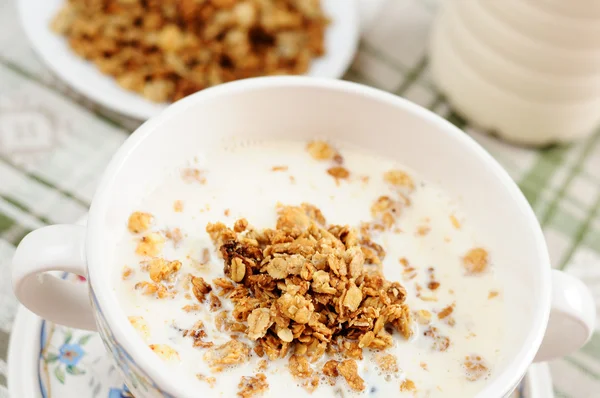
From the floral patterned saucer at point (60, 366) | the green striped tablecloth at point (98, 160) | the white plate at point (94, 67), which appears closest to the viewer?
the floral patterned saucer at point (60, 366)

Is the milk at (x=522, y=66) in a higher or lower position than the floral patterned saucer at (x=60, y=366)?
higher

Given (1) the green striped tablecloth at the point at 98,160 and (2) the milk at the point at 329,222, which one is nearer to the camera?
(2) the milk at the point at 329,222

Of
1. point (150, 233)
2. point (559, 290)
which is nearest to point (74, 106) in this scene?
point (150, 233)

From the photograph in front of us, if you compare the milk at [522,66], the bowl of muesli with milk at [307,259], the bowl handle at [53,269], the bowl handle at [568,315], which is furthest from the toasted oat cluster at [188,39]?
the bowl handle at [568,315]

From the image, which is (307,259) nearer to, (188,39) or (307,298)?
A: (307,298)

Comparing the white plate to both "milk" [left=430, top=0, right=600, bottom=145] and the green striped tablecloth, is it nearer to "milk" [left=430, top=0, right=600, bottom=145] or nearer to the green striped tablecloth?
the green striped tablecloth

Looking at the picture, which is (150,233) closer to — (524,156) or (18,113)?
(18,113)

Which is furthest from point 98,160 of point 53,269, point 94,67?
point 53,269

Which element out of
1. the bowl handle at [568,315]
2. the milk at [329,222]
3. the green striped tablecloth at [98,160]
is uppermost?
the bowl handle at [568,315]

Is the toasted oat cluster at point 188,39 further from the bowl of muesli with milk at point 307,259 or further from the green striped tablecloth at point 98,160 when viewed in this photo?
the bowl of muesli with milk at point 307,259
